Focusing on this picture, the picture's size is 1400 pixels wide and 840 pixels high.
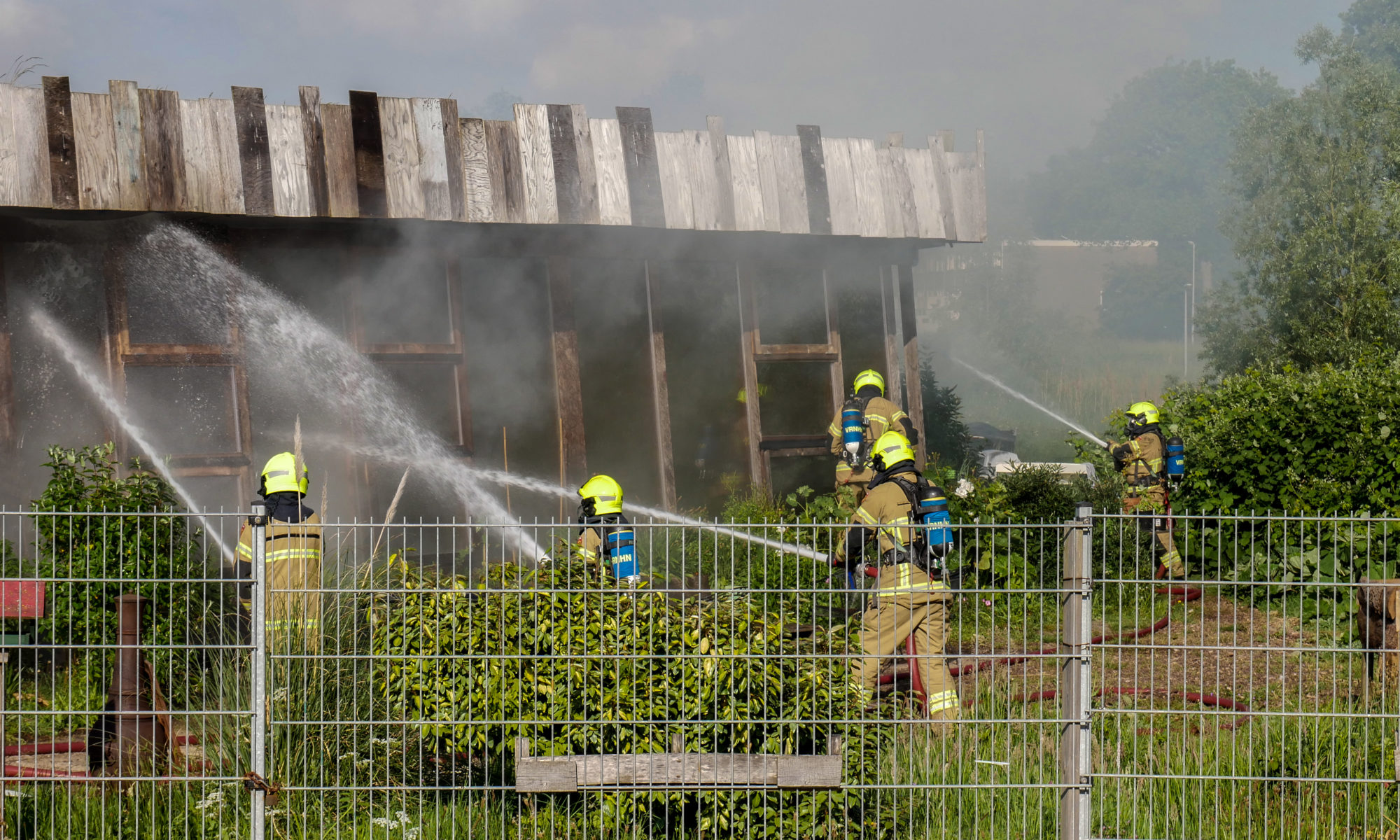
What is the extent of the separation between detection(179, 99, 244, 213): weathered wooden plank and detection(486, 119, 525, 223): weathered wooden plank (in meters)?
1.99

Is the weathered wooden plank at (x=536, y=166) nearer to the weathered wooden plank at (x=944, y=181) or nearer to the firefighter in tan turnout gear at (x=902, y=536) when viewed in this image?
the weathered wooden plank at (x=944, y=181)

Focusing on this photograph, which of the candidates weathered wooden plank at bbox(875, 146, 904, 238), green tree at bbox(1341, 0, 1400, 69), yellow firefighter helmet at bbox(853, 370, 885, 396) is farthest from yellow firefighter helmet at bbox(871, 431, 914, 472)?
green tree at bbox(1341, 0, 1400, 69)

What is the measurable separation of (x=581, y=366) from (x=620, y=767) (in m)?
7.13

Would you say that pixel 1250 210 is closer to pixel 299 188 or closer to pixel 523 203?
pixel 523 203

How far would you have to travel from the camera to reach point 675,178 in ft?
36.7

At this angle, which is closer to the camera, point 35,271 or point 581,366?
point 35,271

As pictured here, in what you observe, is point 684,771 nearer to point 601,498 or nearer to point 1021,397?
point 601,498

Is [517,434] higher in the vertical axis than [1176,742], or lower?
higher

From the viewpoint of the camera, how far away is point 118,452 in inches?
382

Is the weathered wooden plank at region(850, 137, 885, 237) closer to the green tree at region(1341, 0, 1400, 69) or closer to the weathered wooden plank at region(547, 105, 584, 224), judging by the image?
the weathered wooden plank at region(547, 105, 584, 224)

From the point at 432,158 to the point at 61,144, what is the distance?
2.69 meters

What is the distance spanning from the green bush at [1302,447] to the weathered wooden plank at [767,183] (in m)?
4.46

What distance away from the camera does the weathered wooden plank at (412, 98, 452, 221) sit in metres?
10.2

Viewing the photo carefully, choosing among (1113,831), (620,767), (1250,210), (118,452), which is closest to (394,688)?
(620,767)
